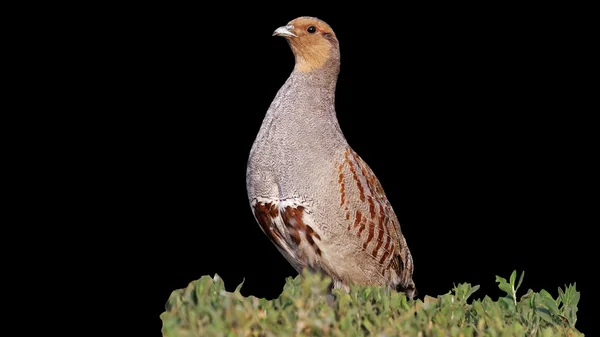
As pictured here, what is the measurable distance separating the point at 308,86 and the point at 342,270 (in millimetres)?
1290

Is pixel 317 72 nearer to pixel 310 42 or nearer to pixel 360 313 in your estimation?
pixel 310 42

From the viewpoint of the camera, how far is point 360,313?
4883 millimetres

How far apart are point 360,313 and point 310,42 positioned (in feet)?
6.47

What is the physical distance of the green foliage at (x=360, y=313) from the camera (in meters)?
4.60

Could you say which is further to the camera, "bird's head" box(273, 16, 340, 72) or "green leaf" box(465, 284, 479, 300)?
"bird's head" box(273, 16, 340, 72)

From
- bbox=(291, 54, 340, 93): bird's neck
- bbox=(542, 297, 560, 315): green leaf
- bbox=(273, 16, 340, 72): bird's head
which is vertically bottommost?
bbox=(542, 297, 560, 315): green leaf

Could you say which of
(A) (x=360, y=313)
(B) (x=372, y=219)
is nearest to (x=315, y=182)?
(B) (x=372, y=219)

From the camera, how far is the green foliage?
4602 millimetres

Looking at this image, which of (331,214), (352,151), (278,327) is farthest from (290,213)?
(278,327)

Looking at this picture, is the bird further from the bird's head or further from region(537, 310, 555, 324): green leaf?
region(537, 310, 555, 324): green leaf

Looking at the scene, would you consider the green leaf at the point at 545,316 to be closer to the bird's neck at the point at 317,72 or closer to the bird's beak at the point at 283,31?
the bird's neck at the point at 317,72

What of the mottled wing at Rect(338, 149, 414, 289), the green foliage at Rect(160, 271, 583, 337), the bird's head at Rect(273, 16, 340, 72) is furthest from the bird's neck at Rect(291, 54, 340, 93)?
the green foliage at Rect(160, 271, 583, 337)

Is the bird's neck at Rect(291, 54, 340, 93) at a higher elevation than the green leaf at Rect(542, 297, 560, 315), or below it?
higher

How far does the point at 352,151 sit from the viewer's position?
599cm
